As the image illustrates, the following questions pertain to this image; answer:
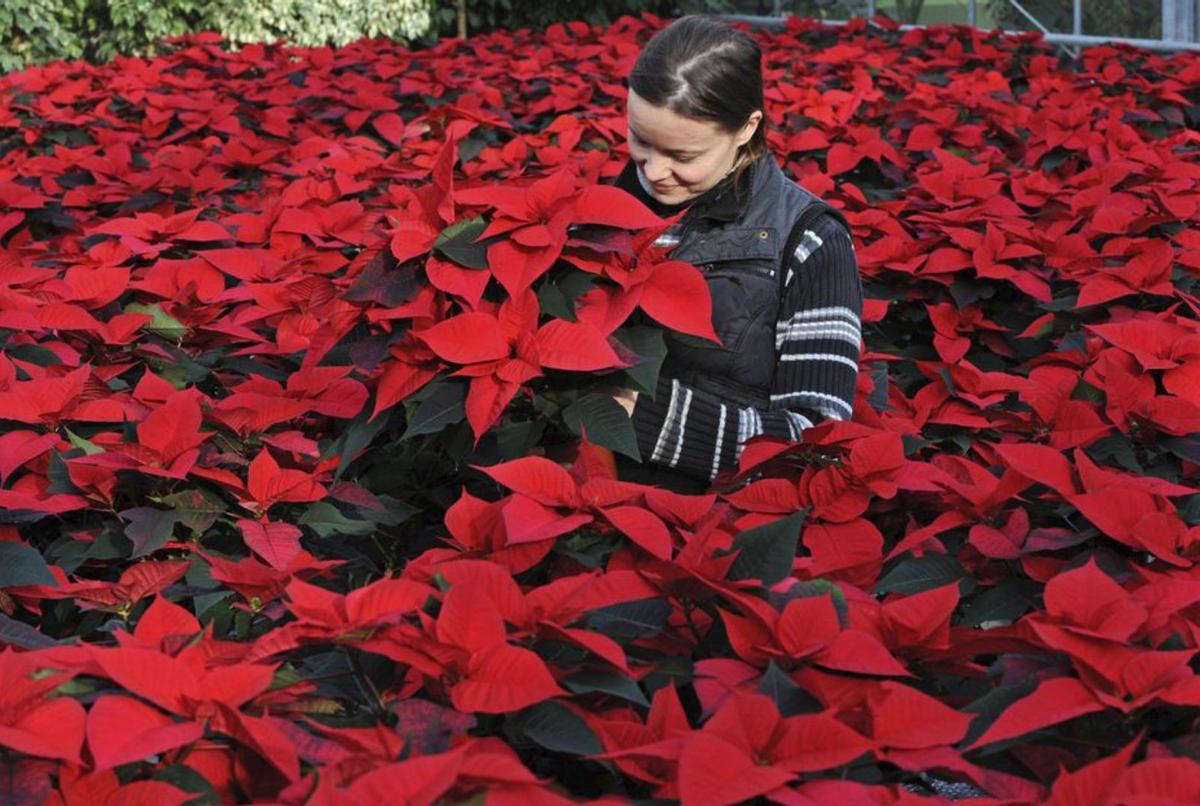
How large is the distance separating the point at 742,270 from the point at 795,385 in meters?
0.20

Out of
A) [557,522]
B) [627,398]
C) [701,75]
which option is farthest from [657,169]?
[557,522]

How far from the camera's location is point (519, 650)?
121 cm

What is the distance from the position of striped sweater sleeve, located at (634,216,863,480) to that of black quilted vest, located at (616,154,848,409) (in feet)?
0.07

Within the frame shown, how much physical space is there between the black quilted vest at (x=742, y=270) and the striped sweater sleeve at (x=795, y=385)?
0.07ft

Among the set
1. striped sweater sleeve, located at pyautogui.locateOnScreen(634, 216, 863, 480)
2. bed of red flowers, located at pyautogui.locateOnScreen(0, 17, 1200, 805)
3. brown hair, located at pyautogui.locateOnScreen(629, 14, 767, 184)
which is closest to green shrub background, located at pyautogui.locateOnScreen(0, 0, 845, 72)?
bed of red flowers, located at pyautogui.locateOnScreen(0, 17, 1200, 805)

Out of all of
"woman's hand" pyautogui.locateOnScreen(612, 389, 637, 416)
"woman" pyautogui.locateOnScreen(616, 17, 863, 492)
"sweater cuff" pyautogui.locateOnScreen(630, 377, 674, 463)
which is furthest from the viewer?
"woman" pyautogui.locateOnScreen(616, 17, 863, 492)

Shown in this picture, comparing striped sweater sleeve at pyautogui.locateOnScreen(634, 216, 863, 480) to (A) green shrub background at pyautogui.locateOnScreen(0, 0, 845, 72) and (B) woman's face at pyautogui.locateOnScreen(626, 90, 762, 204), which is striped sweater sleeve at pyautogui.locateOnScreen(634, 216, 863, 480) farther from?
(A) green shrub background at pyautogui.locateOnScreen(0, 0, 845, 72)

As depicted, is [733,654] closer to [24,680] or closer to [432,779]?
[432,779]

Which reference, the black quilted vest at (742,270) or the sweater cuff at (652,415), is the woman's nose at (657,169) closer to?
the black quilted vest at (742,270)

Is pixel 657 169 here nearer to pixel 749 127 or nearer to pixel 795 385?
pixel 749 127

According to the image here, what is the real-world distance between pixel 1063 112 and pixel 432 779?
3849 millimetres

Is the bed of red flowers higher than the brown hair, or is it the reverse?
the brown hair

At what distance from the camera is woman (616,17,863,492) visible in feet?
7.39

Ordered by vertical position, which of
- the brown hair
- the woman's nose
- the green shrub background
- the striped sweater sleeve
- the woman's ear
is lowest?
the green shrub background
